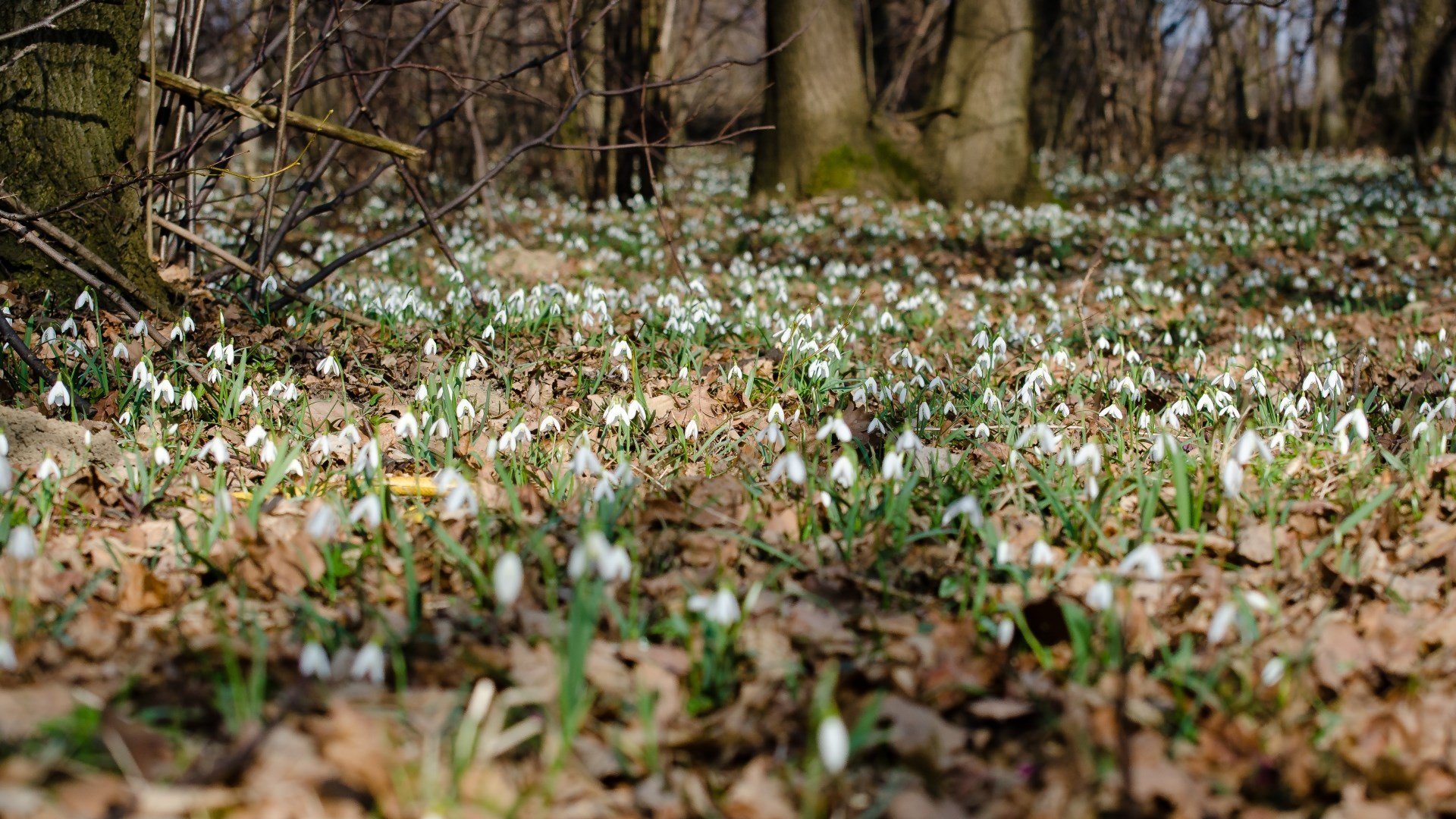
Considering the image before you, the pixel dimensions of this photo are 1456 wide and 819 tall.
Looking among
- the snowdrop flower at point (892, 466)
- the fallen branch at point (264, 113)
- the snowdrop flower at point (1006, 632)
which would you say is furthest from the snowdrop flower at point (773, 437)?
the fallen branch at point (264, 113)

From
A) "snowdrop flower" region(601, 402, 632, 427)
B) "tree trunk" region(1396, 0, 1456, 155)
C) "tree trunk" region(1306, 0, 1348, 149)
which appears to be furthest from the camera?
"tree trunk" region(1306, 0, 1348, 149)

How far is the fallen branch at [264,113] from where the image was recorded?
158 inches

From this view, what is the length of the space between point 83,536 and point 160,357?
1638mm

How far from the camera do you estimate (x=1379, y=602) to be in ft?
6.80

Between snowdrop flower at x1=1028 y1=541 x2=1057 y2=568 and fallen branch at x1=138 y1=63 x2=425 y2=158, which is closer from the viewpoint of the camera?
snowdrop flower at x1=1028 y1=541 x2=1057 y2=568

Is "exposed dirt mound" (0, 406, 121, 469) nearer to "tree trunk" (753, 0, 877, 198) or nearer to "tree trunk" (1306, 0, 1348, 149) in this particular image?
"tree trunk" (753, 0, 877, 198)

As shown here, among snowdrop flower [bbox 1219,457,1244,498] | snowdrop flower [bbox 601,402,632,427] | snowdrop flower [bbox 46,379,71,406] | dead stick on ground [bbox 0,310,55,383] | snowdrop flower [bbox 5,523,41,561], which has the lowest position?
snowdrop flower [bbox 1219,457,1244,498]

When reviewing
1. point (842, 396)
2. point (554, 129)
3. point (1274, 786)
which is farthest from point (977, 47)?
point (1274, 786)

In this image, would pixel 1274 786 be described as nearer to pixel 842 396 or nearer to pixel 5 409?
pixel 842 396

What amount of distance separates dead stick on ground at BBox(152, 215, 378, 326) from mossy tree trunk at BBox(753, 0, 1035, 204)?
21.1 ft

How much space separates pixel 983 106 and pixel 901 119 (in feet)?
2.99

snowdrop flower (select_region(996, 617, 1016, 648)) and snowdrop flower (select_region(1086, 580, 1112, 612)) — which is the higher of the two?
snowdrop flower (select_region(1086, 580, 1112, 612))

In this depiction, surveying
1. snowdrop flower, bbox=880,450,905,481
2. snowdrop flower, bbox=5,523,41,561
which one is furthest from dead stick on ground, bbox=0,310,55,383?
snowdrop flower, bbox=880,450,905,481

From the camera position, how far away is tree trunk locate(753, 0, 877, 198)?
9.98 metres
